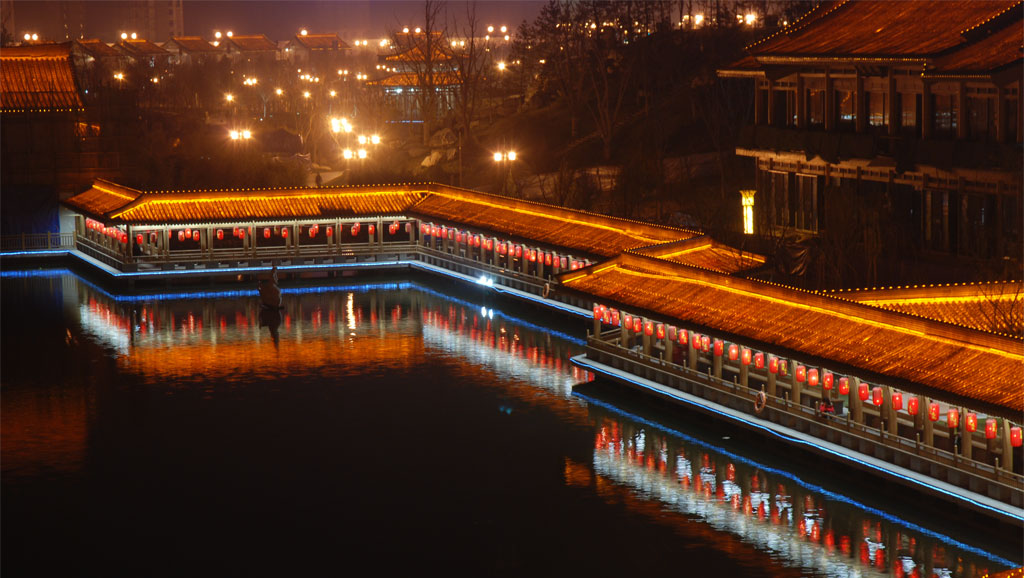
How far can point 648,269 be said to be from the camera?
4306cm

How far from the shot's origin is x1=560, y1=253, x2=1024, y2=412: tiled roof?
97.7 ft

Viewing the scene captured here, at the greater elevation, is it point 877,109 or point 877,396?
point 877,109

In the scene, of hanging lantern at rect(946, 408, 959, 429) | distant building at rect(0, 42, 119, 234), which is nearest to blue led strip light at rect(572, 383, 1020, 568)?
hanging lantern at rect(946, 408, 959, 429)

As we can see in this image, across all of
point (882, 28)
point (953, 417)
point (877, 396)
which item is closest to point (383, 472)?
point (877, 396)

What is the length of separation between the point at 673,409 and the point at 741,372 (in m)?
3.03

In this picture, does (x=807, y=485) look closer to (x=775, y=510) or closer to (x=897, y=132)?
(x=775, y=510)

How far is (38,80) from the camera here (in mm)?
75625

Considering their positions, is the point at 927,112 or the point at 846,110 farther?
the point at 846,110

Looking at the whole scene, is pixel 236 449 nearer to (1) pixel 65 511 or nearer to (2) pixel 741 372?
(1) pixel 65 511

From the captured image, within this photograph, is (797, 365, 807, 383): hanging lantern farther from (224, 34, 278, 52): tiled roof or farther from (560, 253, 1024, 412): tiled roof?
(224, 34, 278, 52): tiled roof

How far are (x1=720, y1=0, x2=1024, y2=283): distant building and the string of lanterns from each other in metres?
11.0

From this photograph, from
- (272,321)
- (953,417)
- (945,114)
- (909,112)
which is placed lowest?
(272,321)

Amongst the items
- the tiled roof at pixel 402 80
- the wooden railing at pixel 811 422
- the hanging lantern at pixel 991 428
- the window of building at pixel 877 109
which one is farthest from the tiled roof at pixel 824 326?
the tiled roof at pixel 402 80

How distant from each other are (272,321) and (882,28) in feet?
95.5
